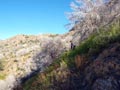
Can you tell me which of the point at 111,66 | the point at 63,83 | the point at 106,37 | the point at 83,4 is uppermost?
the point at 83,4

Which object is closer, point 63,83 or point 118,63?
point 118,63

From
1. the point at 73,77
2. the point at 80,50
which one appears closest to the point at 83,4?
the point at 80,50

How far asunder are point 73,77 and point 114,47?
1727 millimetres

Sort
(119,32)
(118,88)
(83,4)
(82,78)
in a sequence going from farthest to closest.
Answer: (83,4) → (119,32) → (82,78) → (118,88)

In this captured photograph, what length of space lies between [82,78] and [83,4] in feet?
84.1

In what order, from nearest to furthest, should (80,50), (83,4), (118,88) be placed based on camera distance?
(118,88) → (80,50) → (83,4)

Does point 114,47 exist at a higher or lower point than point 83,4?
lower

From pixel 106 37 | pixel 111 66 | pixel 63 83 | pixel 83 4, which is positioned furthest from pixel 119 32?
pixel 83 4

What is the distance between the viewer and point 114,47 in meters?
9.39

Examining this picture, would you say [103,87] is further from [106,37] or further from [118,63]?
[106,37]

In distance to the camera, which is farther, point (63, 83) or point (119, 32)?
→ point (119, 32)

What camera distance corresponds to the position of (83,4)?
34.0 meters

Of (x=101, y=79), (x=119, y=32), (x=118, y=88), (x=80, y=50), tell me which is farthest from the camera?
(x=80, y=50)

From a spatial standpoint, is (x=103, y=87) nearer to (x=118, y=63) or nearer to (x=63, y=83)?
(x=118, y=63)
